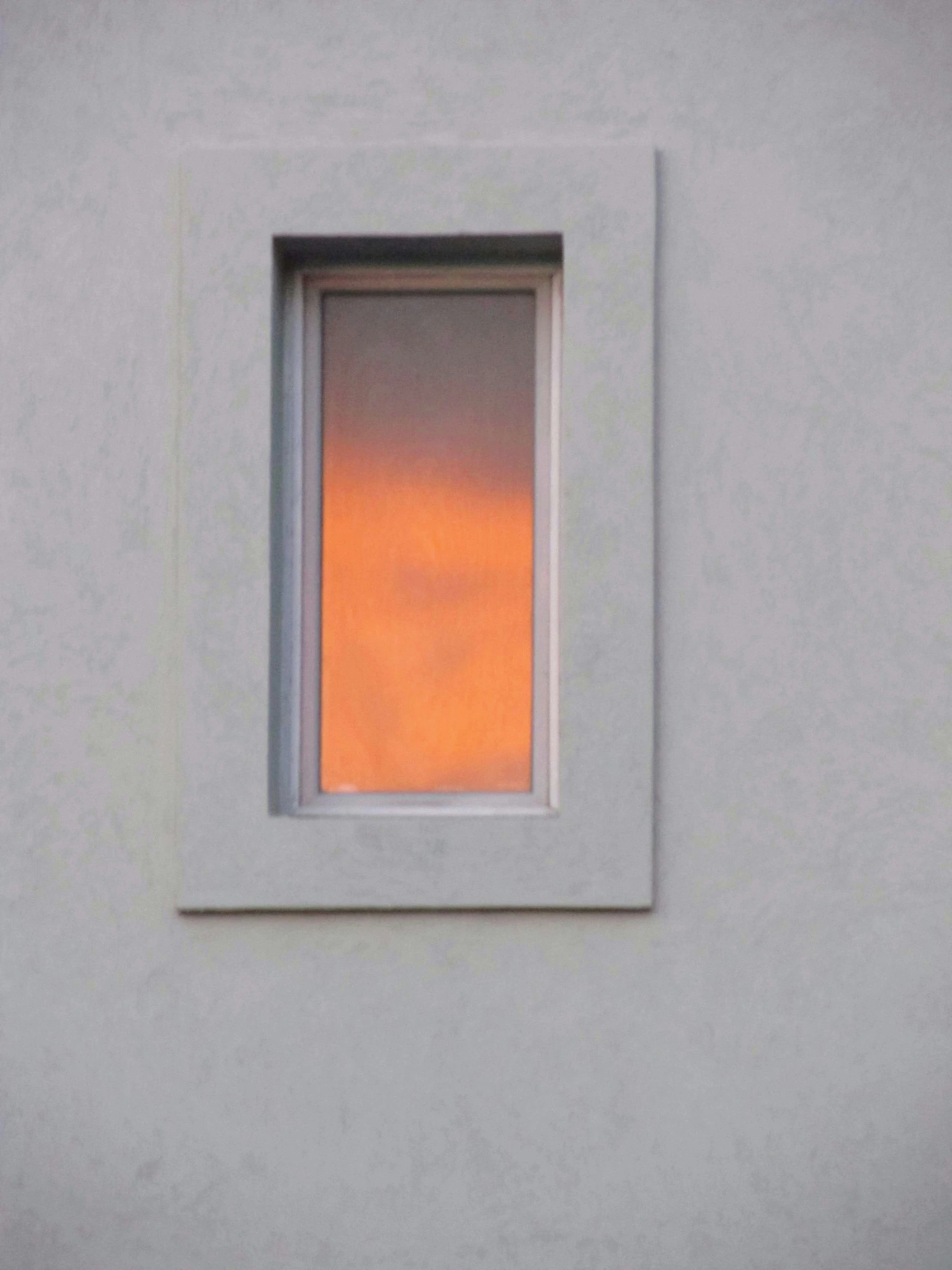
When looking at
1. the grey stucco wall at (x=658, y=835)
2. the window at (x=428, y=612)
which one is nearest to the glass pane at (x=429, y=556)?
the window at (x=428, y=612)

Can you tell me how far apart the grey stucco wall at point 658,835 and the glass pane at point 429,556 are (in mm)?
427

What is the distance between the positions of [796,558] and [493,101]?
1440mm

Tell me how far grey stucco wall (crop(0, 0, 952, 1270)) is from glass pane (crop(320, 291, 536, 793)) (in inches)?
16.8

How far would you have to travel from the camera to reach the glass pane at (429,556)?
17.3 ft

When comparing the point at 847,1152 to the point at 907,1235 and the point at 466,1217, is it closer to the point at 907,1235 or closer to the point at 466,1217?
the point at 907,1235

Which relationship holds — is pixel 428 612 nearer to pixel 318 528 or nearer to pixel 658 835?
pixel 318 528

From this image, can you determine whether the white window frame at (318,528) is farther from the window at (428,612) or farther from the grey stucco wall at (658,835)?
the grey stucco wall at (658,835)

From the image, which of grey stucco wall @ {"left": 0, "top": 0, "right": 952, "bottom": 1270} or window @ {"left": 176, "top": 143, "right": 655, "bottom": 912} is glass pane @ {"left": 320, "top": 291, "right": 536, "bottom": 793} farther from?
grey stucco wall @ {"left": 0, "top": 0, "right": 952, "bottom": 1270}

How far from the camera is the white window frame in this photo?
207 inches

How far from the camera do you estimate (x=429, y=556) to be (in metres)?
5.29

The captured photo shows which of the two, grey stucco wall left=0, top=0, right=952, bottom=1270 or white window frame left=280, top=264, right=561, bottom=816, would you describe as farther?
white window frame left=280, top=264, right=561, bottom=816

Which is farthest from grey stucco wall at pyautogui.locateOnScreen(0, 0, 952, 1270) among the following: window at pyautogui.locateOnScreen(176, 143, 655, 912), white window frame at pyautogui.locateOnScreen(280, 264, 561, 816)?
white window frame at pyautogui.locateOnScreen(280, 264, 561, 816)

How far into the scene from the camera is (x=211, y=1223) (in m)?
5.06

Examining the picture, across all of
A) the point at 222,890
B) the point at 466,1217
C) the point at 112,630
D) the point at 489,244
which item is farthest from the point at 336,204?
the point at 466,1217
